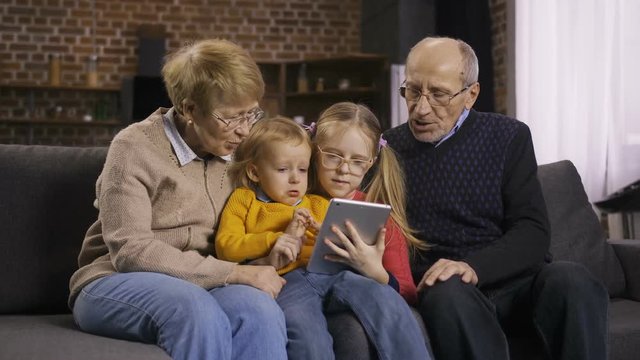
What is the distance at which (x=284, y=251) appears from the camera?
1703 millimetres

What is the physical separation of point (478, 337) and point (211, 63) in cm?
85

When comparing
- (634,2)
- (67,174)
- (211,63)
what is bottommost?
(67,174)

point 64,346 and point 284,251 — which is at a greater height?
point 284,251

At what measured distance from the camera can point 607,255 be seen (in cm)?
241

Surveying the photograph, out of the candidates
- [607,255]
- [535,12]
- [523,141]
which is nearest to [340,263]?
[523,141]

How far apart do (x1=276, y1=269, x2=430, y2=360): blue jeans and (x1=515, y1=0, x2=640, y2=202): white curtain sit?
248 centimetres

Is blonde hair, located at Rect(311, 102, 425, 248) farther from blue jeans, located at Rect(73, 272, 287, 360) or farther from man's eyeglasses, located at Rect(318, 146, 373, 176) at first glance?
blue jeans, located at Rect(73, 272, 287, 360)

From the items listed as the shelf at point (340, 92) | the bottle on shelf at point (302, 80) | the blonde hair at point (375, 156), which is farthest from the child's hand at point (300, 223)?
Result: the bottle on shelf at point (302, 80)

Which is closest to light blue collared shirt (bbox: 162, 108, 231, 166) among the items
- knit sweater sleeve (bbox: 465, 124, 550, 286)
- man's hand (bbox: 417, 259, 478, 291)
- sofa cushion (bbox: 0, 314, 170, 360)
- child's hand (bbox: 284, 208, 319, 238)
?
child's hand (bbox: 284, 208, 319, 238)

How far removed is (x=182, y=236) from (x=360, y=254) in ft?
1.35

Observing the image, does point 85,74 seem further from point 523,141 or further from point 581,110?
point 523,141

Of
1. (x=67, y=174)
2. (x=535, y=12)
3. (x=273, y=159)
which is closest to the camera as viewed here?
(x=273, y=159)

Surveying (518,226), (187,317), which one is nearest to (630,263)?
(518,226)

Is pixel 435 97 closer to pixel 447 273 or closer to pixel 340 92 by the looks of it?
pixel 447 273
